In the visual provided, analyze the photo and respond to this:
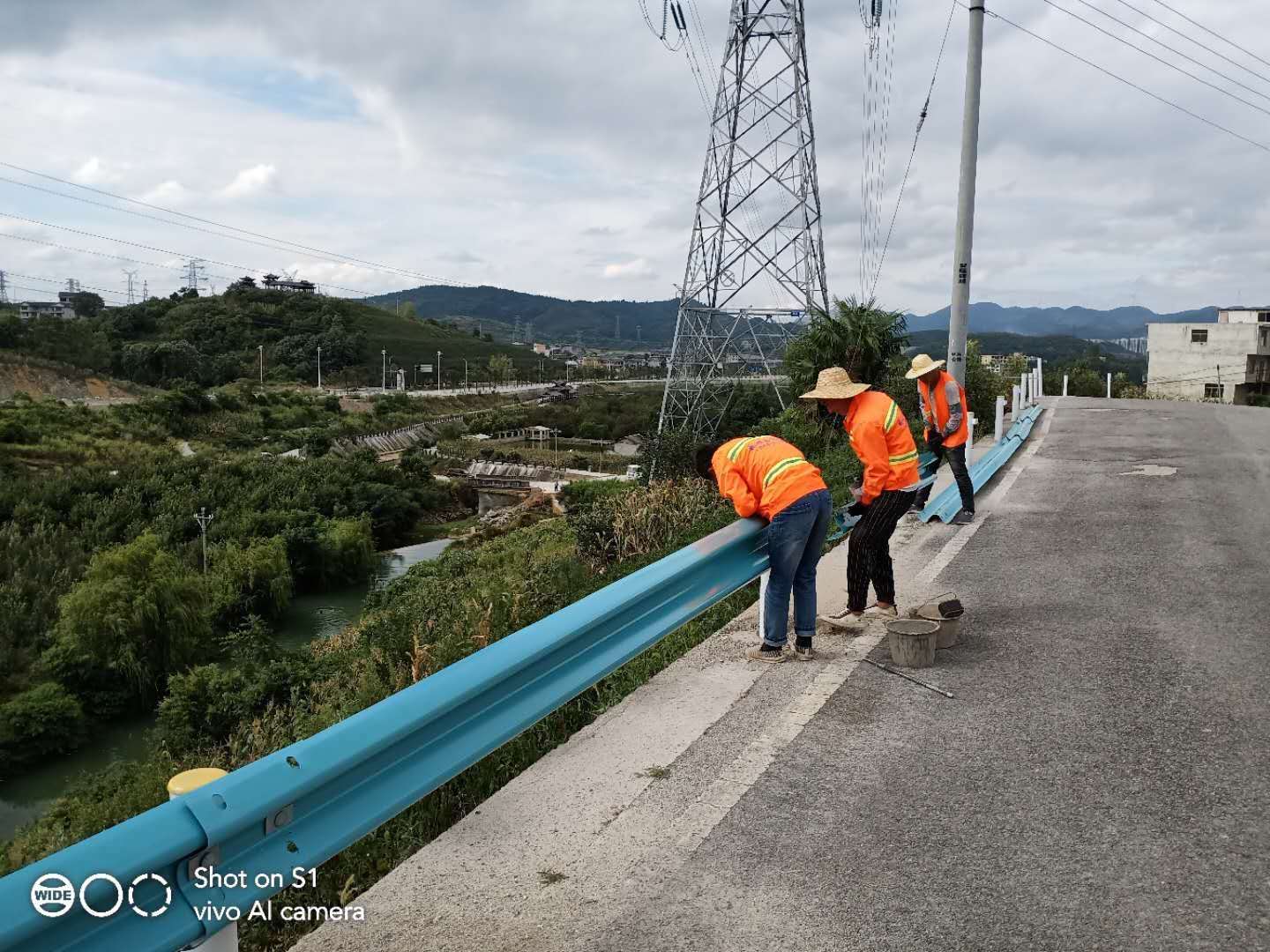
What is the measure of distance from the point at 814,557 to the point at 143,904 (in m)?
4.07

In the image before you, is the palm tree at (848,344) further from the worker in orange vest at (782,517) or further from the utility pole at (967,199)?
the worker in orange vest at (782,517)

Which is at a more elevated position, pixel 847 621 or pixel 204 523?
pixel 847 621

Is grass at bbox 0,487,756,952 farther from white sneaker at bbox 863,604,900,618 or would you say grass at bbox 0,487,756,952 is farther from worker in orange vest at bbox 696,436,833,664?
white sneaker at bbox 863,604,900,618

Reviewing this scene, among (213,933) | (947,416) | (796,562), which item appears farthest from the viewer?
(947,416)

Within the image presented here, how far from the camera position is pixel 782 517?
219 inches

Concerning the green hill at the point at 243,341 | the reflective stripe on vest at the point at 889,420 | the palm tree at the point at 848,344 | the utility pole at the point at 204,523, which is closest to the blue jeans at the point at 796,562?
the reflective stripe on vest at the point at 889,420

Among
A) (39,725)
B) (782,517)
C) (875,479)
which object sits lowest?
(39,725)

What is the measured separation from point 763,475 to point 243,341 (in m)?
126

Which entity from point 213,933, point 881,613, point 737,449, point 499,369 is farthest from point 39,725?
point 499,369

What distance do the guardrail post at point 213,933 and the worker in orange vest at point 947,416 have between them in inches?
316

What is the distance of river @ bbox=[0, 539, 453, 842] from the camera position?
21.4 metres

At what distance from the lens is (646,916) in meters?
3.08

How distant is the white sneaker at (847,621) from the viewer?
615cm

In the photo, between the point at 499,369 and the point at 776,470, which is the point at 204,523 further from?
the point at 499,369
